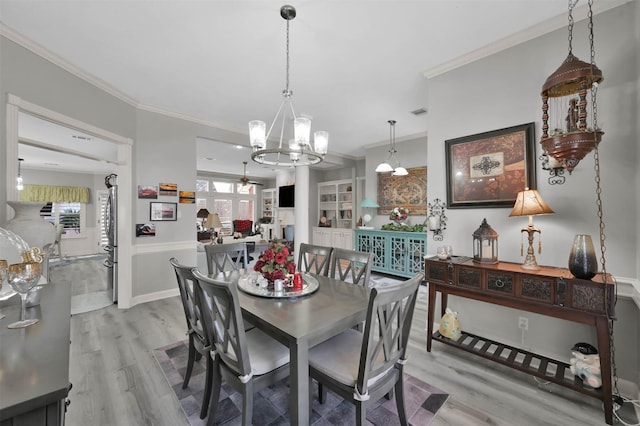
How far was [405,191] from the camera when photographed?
18.0 ft

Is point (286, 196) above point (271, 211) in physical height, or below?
above

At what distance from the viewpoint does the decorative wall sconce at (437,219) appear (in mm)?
2791

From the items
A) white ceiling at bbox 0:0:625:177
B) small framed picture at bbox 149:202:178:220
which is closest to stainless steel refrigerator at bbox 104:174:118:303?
small framed picture at bbox 149:202:178:220

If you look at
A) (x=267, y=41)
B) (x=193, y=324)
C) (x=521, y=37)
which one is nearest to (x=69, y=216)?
(x=193, y=324)

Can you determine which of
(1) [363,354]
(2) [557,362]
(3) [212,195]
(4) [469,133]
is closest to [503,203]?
(4) [469,133]

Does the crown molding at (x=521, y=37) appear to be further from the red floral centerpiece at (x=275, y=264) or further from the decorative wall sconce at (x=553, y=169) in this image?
the red floral centerpiece at (x=275, y=264)

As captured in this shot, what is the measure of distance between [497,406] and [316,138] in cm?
244

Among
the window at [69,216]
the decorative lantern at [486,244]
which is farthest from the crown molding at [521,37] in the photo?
the window at [69,216]

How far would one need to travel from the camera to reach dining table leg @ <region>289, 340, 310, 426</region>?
4.27ft

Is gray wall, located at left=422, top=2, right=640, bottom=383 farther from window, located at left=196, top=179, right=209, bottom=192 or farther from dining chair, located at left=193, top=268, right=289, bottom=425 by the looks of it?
window, located at left=196, top=179, right=209, bottom=192

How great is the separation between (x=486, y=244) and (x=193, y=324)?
250 cm

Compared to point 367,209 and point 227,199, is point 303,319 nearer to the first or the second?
point 367,209

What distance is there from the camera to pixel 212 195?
9.52 m

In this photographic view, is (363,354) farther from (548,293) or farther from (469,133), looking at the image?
(469,133)
